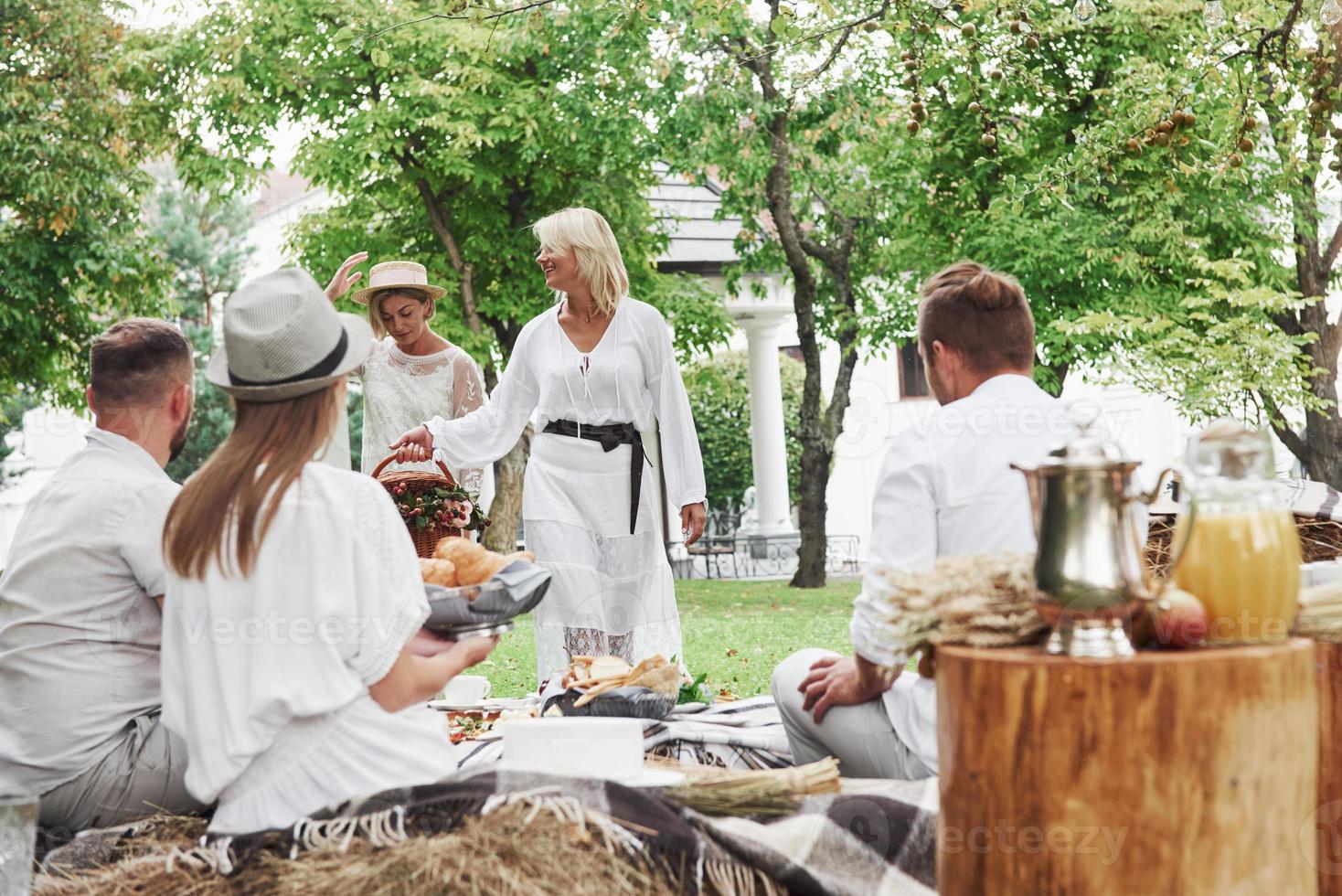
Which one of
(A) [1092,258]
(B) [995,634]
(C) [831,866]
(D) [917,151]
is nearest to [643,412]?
(C) [831,866]

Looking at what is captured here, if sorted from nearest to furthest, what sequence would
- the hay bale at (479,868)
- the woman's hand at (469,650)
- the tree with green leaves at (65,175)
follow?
1. the hay bale at (479,868)
2. the woman's hand at (469,650)
3. the tree with green leaves at (65,175)

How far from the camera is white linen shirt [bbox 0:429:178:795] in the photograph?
11.2 feet

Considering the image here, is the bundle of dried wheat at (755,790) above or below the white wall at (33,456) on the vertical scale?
below

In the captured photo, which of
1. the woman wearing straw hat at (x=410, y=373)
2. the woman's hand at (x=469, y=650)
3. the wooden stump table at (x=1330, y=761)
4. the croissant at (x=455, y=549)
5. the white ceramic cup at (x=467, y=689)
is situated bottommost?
the white ceramic cup at (x=467, y=689)

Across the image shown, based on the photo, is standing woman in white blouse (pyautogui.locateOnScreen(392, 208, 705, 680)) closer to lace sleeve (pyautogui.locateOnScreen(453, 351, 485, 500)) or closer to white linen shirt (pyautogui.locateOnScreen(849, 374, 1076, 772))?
lace sleeve (pyautogui.locateOnScreen(453, 351, 485, 500))

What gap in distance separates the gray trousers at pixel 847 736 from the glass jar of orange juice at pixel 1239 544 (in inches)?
44.9

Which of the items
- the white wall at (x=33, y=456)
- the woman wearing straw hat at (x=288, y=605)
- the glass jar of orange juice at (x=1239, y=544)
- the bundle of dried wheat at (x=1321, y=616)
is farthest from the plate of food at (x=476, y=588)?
the white wall at (x=33, y=456)

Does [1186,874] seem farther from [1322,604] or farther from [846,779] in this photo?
[846,779]

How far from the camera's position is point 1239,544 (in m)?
2.32

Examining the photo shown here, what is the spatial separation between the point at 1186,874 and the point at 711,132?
46.5ft

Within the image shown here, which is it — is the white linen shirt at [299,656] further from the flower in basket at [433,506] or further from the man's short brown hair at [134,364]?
the flower in basket at [433,506]

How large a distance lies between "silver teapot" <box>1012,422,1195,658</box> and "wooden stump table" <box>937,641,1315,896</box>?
0.07 m

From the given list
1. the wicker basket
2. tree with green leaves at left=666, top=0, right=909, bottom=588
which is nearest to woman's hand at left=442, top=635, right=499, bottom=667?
the wicker basket

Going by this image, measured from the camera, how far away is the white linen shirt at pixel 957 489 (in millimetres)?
3117
